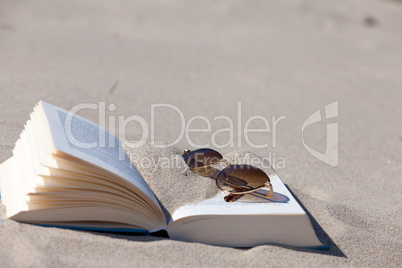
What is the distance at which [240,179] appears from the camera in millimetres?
1894

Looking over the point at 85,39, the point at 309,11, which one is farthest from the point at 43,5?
the point at 309,11

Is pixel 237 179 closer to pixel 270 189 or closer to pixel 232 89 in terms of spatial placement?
pixel 270 189

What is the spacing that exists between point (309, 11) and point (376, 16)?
1.37 m

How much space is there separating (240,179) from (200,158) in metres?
0.28

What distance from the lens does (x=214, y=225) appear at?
5.55 feet

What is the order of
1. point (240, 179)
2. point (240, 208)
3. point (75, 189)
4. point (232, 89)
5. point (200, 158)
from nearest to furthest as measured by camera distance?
point (75, 189) < point (240, 208) < point (240, 179) < point (200, 158) < point (232, 89)

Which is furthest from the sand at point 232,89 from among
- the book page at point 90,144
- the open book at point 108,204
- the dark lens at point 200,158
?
the book page at point 90,144

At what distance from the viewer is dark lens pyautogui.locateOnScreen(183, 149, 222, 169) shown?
207 centimetres

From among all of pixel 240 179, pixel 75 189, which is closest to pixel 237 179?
pixel 240 179

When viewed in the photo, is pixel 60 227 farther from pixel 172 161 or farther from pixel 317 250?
pixel 317 250

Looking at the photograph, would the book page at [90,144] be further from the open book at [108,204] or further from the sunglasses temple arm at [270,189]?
the sunglasses temple arm at [270,189]

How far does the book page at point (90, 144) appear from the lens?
1.61m

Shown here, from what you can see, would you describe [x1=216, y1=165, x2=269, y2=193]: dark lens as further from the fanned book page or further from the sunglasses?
the fanned book page

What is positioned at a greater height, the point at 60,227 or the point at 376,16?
the point at 376,16
